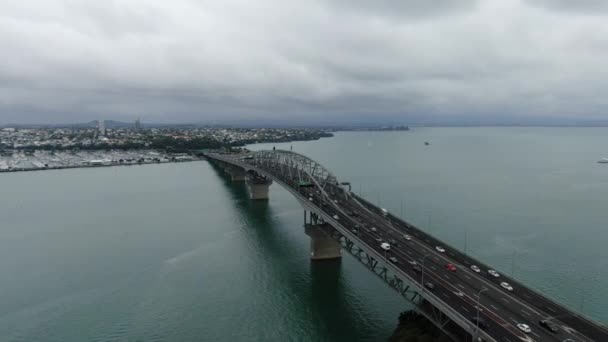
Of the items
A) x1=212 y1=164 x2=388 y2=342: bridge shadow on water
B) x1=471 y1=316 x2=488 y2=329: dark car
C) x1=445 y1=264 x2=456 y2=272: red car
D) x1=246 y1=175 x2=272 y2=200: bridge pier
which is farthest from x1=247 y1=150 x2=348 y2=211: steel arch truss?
x1=471 y1=316 x2=488 y2=329: dark car

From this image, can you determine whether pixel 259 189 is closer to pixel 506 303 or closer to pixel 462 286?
pixel 462 286

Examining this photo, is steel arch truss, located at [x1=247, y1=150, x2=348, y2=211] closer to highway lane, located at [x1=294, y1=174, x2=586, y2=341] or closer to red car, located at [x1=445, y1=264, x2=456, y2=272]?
highway lane, located at [x1=294, y1=174, x2=586, y2=341]

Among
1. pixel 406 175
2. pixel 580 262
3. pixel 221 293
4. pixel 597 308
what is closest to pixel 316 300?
pixel 221 293

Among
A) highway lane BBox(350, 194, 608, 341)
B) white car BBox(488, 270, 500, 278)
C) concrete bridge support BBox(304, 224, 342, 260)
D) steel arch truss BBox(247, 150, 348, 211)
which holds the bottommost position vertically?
concrete bridge support BBox(304, 224, 342, 260)

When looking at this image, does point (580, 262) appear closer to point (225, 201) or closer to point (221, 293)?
point (221, 293)

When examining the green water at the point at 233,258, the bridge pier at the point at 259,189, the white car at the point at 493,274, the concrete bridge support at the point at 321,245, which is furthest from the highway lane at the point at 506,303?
the bridge pier at the point at 259,189

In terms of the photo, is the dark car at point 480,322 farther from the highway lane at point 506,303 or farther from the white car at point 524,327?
the highway lane at point 506,303
